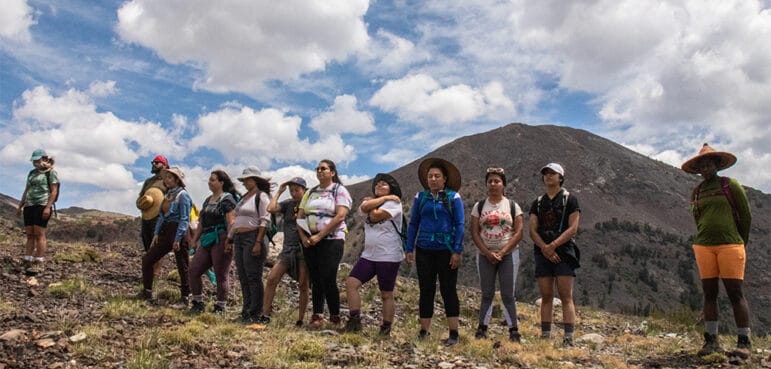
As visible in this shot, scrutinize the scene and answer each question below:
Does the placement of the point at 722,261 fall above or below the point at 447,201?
below

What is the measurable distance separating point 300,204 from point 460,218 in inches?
81.3

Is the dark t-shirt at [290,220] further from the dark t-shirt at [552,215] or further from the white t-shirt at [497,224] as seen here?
the dark t-shirt at [552,215]

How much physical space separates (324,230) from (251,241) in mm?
1120

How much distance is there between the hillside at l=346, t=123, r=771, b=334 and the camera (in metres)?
75.2

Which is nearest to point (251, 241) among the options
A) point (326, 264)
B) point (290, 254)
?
point (290, 254)

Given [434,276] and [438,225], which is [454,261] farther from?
[438,225]

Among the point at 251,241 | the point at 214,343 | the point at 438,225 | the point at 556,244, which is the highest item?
the point at 438,225

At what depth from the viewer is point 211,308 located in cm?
802

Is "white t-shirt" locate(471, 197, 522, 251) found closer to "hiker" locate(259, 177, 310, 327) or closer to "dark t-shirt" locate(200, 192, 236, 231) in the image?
"hiker" locate(259, 177, 310, 327)

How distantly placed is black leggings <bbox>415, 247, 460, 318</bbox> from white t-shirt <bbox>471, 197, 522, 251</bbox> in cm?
67

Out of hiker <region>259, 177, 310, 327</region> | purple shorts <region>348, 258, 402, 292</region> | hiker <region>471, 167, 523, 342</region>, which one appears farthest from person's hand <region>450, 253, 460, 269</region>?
hiker <region>259, 177, 310, 327</region>

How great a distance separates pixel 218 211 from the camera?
7.31m

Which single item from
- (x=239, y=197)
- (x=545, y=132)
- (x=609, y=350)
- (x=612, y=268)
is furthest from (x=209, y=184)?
(x=545, y=132)

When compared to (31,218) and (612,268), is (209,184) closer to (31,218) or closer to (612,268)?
(31,218)
